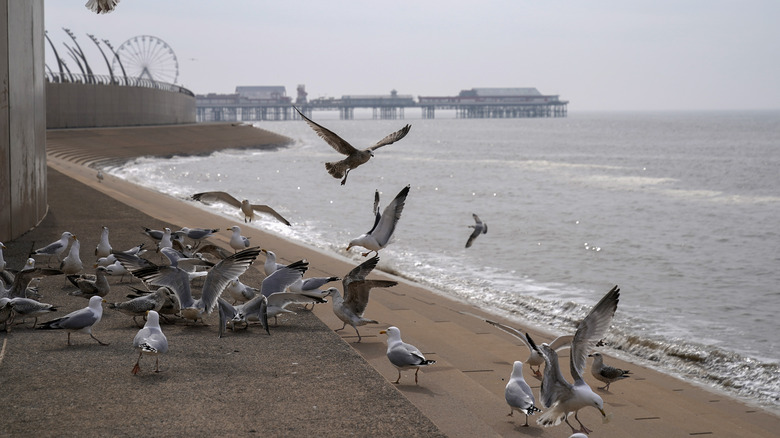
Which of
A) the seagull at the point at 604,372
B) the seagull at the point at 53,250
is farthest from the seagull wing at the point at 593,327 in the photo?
the seagull at the point at 53,250

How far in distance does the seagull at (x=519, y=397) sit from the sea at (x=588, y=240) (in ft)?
12.6

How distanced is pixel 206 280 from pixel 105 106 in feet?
192

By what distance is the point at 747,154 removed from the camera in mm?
75188

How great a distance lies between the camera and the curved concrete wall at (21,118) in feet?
46.7

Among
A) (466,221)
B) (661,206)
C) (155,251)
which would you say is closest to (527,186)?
(661,206)

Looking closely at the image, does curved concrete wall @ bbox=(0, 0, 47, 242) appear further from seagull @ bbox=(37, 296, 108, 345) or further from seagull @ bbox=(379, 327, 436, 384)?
seagull @ bbox=(379, 327, 436, 384)

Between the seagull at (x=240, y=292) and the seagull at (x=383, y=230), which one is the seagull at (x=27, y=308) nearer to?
the seagull at (x=240, y=292)

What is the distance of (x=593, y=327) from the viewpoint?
653 cm

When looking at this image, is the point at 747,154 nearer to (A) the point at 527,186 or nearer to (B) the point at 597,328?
(A) the point at 527,186

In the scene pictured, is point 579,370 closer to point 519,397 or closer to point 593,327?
point 593,327

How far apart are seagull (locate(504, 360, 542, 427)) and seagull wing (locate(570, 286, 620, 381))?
594 millimetres

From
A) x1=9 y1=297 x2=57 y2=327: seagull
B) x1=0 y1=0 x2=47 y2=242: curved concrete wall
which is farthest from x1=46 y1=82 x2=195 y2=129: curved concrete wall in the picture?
x1=9 y1=297 x2=57 y2=327: seagull

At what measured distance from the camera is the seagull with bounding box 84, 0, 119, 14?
4.89 meters

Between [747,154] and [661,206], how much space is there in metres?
44.9
